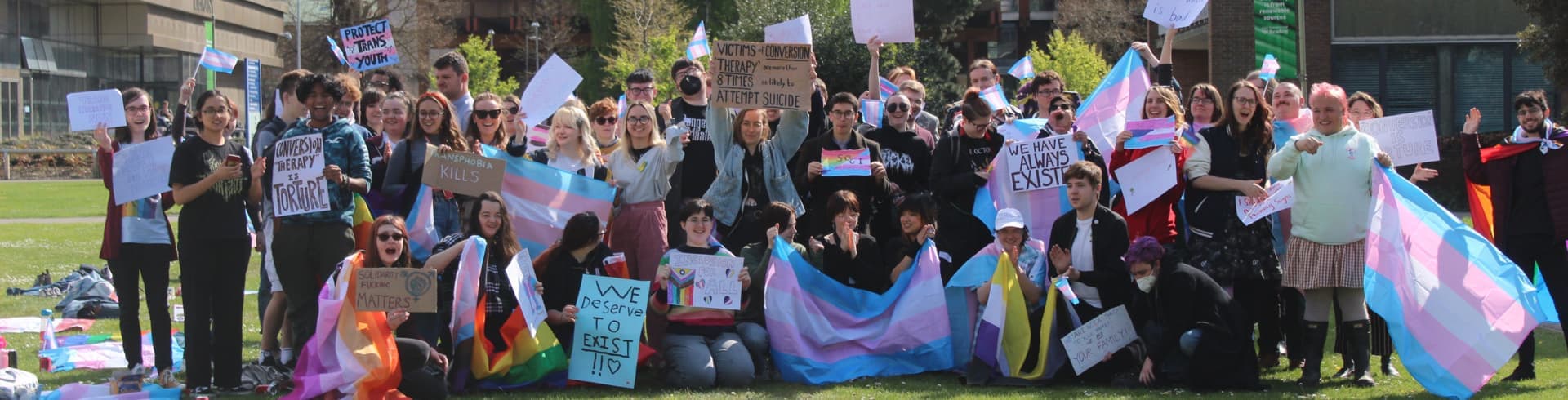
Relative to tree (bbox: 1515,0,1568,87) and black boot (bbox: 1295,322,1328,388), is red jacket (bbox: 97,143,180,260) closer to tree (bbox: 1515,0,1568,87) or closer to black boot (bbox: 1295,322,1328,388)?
black boot (bbox: 1295,322,1328,388)

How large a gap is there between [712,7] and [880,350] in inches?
2110

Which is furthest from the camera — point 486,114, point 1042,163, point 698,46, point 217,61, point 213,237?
point 698,46

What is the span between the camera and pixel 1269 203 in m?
8.12

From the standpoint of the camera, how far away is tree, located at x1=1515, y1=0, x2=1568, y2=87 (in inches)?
830

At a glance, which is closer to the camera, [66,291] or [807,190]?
[807,190]

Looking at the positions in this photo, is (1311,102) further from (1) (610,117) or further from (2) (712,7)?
(2) (712,7)

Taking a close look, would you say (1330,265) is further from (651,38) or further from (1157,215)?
(651,38)

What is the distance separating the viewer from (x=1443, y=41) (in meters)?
30.8

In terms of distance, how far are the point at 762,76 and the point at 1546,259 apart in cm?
483

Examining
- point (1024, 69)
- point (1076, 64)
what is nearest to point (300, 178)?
point (1024, 69)

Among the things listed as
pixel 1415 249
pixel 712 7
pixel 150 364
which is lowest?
pixel 150 364

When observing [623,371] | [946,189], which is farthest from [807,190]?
[623,371]

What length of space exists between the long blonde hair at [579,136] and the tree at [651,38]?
3325 cm

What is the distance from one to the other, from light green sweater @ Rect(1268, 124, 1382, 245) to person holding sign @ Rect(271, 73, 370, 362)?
5038 millimetres
